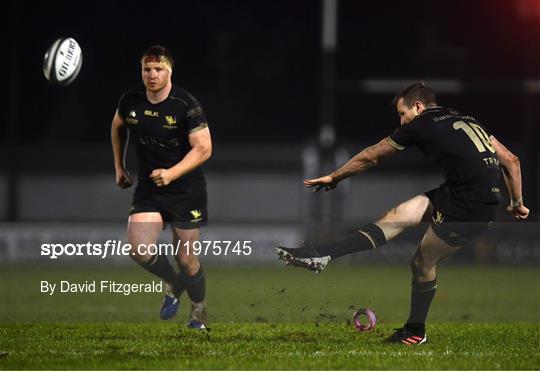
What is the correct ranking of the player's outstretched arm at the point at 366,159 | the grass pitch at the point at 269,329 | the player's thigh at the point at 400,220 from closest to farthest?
1. the grass pitch at the point at 269,329
2. the player's outstretched arm at the point at 366,159
3. the player's thigh at the point at 400,220

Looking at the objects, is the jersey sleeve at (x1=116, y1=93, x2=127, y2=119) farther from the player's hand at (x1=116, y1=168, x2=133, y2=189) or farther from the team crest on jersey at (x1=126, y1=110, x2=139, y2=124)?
the player's hand at (x1=116, y1=168, x2=133, y2=189)

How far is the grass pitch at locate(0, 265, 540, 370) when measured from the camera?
24.0 feet

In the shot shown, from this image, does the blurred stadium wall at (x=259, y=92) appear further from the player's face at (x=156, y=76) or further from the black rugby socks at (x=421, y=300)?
the black rugby socks at (x=421, y=300)

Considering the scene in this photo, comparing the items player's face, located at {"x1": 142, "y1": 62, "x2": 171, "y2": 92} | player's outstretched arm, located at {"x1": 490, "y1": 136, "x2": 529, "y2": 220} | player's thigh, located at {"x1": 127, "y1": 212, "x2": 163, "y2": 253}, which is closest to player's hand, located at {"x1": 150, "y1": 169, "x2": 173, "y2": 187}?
player's thigh, located at {"x1": 127, "y1": 212, "x2": 163, "y2": 253}

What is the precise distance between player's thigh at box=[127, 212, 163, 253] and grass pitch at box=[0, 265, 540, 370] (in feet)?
2.32

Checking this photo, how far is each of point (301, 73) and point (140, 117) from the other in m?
13.2

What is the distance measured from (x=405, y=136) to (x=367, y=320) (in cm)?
168

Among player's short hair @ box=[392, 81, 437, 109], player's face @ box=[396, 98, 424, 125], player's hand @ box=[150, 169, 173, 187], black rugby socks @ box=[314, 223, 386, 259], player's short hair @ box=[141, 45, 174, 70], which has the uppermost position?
player's short hair @ box=[141, 45, 174, 70]

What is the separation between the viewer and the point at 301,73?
72.7 ft

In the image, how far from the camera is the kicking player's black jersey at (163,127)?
9.08 metres

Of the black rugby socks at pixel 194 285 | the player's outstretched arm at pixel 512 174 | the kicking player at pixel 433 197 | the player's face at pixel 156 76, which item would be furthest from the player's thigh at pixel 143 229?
the player's outstretched arm at pixel 512 174

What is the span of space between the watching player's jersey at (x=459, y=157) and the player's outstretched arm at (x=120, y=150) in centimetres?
233

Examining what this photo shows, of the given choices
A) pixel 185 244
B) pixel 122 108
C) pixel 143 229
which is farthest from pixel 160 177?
pixel 122 108

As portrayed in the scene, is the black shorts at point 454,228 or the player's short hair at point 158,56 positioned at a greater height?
the player's short hair at point 158,56
